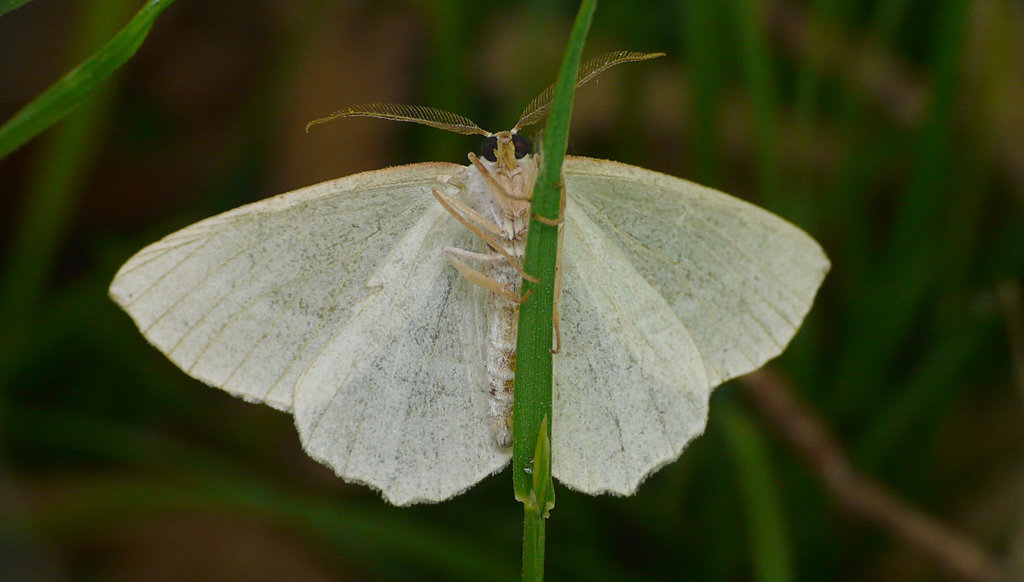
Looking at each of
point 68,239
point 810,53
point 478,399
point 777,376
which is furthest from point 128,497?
point 810,53

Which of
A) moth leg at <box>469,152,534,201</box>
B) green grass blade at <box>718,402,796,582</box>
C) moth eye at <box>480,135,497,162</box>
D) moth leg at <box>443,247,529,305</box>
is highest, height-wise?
moth eye at <box>480,135,497,162</box>

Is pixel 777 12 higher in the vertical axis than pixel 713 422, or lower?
higher

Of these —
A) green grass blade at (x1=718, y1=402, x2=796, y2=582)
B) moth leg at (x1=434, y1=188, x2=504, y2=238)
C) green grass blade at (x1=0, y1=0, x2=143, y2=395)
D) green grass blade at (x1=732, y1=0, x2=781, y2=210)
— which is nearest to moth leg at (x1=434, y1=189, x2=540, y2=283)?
moth leg at (x1=434, y1=188, x2=504, y2=238)

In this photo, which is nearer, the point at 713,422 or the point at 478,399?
the point at 478,399

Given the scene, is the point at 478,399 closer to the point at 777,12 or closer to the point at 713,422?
the point at 713,422

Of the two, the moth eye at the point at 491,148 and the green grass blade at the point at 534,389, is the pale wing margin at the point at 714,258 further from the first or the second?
the green grass blade at the point at 534,389

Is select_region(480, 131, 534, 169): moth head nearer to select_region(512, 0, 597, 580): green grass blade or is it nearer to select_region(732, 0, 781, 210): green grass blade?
select_region(512, 0, 597, 580): green grass blade

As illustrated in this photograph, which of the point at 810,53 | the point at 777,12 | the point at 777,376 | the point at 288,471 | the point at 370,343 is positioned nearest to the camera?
the point at 370,343
